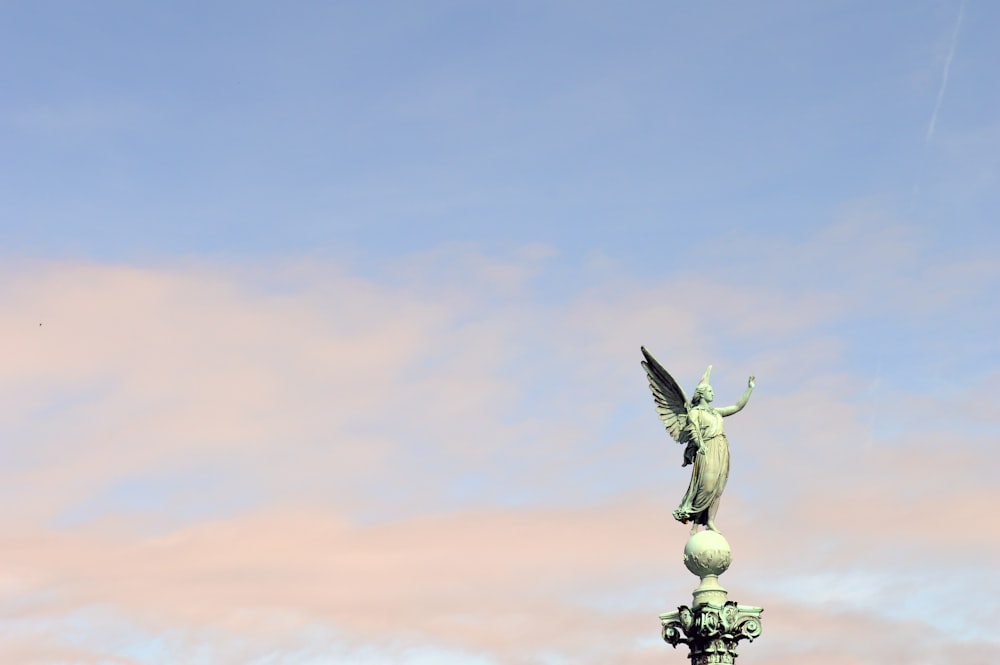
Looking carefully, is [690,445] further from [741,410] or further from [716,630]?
[716,630]

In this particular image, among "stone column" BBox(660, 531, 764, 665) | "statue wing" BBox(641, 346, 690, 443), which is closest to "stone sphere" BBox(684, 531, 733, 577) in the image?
"stone column" BBox(660, 531, 764, 665)

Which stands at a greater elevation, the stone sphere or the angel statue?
the angel statue

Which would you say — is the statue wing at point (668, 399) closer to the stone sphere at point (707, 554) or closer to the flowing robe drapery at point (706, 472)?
the flowing robe drapery at point (706, 472)

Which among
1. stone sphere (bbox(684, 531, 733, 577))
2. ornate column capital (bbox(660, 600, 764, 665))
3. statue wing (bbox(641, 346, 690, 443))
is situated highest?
statue wing (bbox(641, 346, 690, 443))

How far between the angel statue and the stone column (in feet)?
3.26

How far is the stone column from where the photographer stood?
57.1 meters

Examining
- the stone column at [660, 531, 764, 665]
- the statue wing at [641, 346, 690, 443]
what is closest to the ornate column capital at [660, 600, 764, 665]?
the stone column at [660, 531, 764, 665]

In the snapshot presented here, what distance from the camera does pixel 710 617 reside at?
187ft

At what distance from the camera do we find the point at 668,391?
200 ft

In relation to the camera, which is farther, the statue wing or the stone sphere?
the statue wing

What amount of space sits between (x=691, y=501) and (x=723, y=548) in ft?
6.23

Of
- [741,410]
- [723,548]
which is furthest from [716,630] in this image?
[741,410]

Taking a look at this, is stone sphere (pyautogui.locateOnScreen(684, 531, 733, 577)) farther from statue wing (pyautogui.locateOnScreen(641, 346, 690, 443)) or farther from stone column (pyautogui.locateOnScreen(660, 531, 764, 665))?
statue wing (pyautogui.locateOnScreen(641, 346, 690, 443))

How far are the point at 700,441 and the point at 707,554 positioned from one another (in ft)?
12.1
